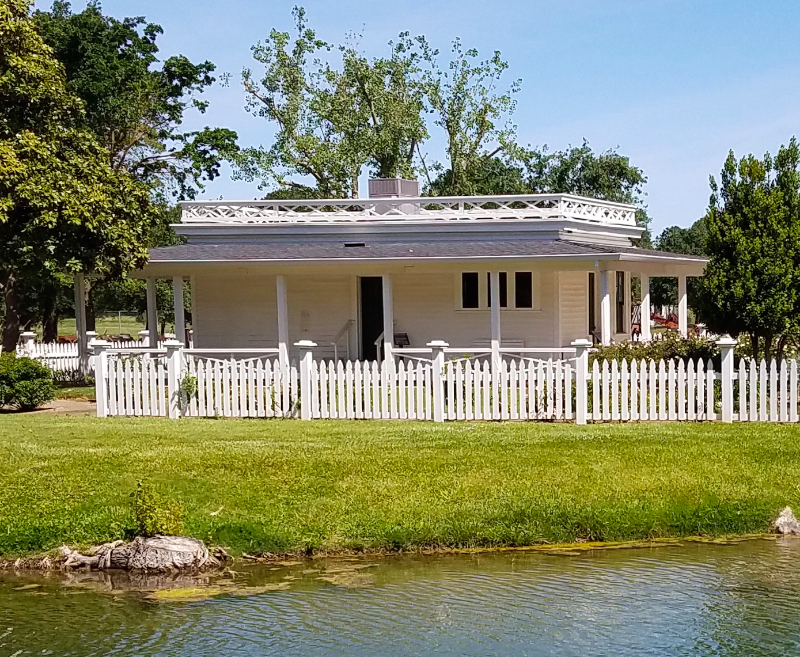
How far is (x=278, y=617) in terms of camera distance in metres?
8.89

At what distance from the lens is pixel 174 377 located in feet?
55.6

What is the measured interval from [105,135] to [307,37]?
601 inches

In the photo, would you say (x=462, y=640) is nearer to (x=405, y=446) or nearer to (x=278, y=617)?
(x=278, y=617)

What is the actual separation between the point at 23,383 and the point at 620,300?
15.0 meters

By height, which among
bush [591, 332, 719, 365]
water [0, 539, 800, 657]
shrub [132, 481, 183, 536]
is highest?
bush [591, 332, 719, 365]

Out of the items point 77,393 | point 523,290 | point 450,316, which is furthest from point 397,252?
point 77,393

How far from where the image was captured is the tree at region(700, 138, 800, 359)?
16.3 metres

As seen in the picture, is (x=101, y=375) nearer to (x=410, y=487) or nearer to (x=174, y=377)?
(x=174, y=377)

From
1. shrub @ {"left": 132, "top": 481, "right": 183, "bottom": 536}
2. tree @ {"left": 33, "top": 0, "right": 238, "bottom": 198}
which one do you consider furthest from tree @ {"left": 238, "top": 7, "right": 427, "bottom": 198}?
shrub @ {"left": 132, "top": 481, "right": 183, "bottom": 536}

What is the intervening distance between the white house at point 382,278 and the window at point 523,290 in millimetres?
27

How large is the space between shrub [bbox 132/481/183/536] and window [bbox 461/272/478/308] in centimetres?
1422

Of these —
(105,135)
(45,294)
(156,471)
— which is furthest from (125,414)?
(45,294)

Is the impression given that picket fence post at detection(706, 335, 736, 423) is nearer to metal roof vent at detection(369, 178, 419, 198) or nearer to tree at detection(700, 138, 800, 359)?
tree at detection(700, 138, 800, 359)

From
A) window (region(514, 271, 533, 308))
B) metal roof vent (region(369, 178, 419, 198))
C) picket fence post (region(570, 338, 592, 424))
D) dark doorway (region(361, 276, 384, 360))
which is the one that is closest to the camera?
picket fence post (region(570, 338, 592, 424))
